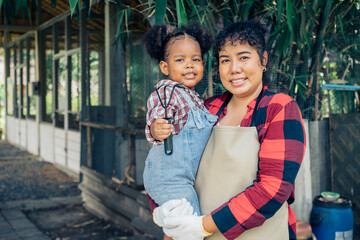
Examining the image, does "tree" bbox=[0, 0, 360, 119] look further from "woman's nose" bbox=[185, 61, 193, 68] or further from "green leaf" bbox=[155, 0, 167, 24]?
"woman's nose" bbox=[185, 61, 193, 68]

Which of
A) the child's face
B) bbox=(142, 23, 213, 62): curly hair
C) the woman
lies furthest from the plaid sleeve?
bbox=(142, 23, 213, 62): curly hair

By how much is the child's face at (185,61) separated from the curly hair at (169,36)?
36 mm

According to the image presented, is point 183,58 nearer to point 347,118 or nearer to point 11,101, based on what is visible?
point 347,118

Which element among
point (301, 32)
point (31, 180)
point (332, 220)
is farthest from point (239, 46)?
point (31, 180)

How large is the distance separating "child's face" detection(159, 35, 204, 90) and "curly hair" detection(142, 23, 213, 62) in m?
0.04

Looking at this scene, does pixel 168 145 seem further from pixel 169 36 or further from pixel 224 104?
pixel 169 36

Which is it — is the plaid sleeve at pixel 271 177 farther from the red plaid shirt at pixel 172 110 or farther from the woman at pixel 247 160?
the red plaid shirt at pixel 172 110

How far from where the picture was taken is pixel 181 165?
156 cm

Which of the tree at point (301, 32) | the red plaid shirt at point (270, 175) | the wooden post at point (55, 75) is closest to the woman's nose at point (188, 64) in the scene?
the red plaid shirt at point (270, 175)

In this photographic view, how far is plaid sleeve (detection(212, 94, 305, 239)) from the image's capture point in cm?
139

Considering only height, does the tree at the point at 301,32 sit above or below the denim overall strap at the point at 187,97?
above

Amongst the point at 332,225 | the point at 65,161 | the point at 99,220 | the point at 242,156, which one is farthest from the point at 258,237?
the point at 65,161

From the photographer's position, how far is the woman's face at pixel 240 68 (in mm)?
1553

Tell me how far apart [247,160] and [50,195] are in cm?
568
